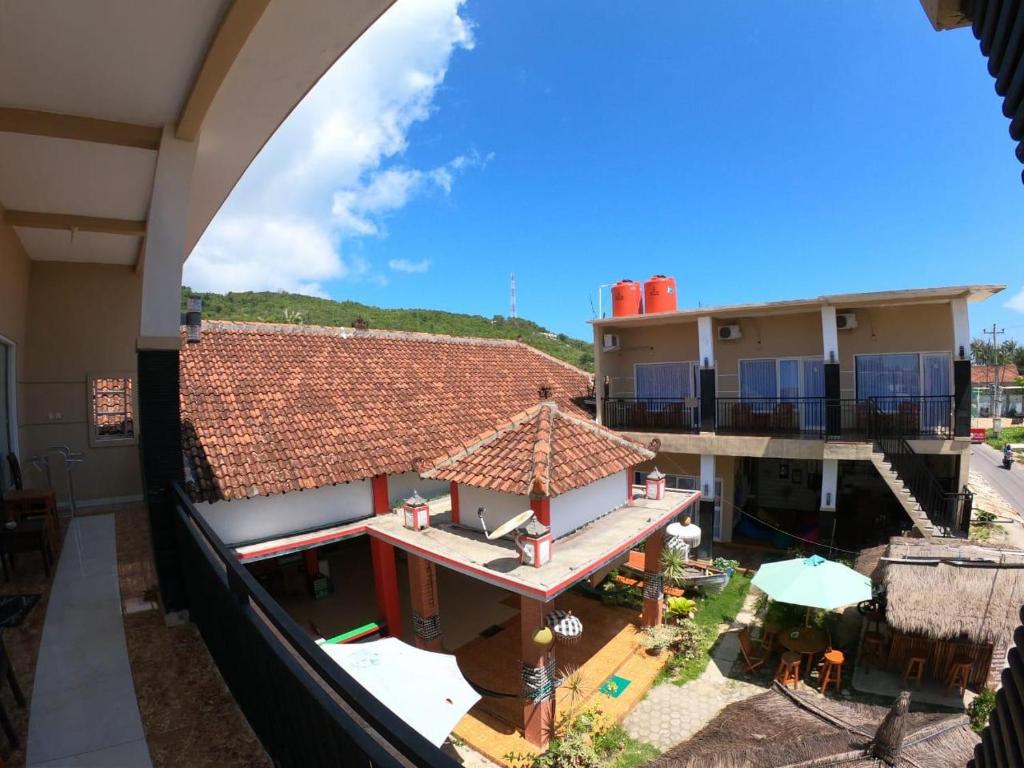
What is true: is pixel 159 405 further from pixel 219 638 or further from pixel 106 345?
pixel 106 345

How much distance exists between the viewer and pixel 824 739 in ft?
19.2

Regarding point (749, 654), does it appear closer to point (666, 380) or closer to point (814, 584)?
point (814, 584)

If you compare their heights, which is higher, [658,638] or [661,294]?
[661,294]

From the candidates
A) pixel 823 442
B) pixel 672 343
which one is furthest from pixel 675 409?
pixel 823 442

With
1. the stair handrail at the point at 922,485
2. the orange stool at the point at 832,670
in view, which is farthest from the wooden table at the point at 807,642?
the stair handrail at the point at 922,485

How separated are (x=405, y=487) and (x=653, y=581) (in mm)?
5581

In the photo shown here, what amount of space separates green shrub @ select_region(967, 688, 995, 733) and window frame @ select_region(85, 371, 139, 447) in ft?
47.1

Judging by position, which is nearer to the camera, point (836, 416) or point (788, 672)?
point (788, 672)

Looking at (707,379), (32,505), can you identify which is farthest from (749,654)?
(32,505)

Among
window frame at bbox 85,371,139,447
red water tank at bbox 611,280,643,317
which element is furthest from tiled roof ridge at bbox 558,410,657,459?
window frame at bbox 85,371,139,447

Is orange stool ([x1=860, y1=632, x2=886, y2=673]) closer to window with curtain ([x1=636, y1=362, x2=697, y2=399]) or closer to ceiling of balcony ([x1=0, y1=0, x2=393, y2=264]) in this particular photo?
window with curtain ([x1=636, y1=362, x2=697, y2=399])

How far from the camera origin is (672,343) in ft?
52.5

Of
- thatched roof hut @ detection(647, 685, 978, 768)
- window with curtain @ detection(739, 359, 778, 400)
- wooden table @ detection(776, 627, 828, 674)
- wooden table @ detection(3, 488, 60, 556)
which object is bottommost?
wooden table @ detection(776, 627, 828, 674)

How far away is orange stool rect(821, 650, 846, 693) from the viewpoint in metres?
8.73
